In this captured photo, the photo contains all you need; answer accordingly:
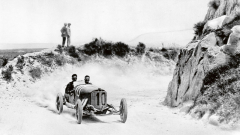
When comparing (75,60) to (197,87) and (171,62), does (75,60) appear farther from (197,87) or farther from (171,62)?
(197,87)

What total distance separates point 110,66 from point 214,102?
67.0 ft

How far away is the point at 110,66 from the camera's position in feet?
101

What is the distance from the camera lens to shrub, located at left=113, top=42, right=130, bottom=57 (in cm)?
3241

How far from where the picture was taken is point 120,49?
32656 mm

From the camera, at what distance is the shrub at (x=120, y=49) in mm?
32406

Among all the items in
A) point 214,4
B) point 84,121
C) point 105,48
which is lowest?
point 84,121

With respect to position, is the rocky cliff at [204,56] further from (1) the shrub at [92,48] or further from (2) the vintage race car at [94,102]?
(1) the shrub at [92,48]

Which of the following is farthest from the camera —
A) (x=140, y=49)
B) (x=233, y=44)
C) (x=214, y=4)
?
(x=140, y=49)

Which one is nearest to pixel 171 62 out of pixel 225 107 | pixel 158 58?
pixel 158 58

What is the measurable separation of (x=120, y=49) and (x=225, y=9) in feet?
58.7

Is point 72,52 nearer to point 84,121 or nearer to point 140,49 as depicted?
point 140,49

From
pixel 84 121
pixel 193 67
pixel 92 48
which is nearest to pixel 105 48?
pixel 92 48

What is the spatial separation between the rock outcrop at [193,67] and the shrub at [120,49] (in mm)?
17075

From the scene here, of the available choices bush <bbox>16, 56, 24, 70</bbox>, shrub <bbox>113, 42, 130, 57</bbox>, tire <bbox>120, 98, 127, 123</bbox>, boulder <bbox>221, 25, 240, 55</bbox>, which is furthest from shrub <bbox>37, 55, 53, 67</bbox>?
boulder <bbox>221, 25, 240, 55</bbox>
